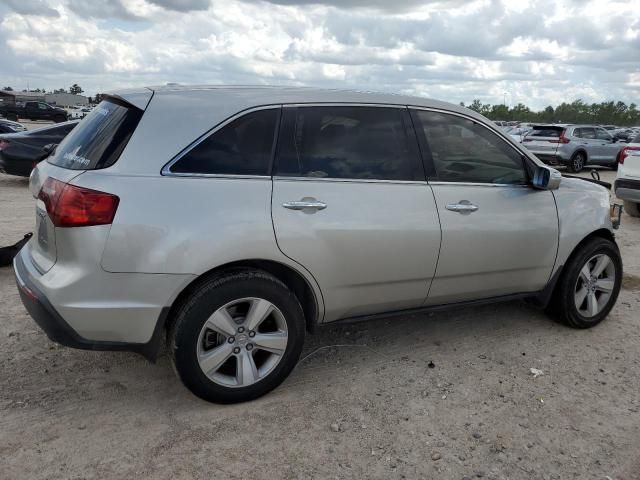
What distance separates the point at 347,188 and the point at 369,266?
497 mm

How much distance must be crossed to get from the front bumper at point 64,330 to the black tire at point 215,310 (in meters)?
0.09

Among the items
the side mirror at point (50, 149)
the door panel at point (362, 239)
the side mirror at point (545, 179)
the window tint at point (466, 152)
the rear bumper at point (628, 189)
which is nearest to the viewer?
the door panel at point (362, 239)

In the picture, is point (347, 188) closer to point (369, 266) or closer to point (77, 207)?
point (369, 266)

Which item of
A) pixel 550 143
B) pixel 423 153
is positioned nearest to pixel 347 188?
pixel 423 153

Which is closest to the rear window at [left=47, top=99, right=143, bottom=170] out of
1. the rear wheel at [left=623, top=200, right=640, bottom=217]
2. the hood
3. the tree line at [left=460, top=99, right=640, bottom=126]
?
the hood

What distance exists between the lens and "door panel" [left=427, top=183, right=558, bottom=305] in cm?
381

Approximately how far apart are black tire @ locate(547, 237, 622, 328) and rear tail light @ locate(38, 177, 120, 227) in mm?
3367

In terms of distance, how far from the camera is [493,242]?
3951 millimetres

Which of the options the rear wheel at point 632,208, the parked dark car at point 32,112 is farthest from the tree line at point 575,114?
the rear wheel at point 632,208

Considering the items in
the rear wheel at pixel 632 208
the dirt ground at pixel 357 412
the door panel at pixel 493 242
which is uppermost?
the door panel at pixel 493 242

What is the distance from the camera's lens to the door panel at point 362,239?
10.8 feet

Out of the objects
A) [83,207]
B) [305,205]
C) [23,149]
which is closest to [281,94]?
[305,205]

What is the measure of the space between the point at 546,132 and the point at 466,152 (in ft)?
53.3

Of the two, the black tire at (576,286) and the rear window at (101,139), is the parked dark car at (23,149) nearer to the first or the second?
the rear window at (101,139)
